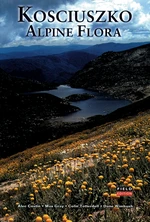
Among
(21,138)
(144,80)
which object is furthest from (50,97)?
(144,80)

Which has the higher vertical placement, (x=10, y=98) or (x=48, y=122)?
(x=10, y=98)

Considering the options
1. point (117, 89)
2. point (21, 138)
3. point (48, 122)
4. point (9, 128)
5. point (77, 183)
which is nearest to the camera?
point (77, 183)

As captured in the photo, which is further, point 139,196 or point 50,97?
point 50,97

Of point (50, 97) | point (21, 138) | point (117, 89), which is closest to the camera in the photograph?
point (21, 138)

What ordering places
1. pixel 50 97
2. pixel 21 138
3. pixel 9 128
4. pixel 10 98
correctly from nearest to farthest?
pixel 21 138, pixel 9 128, pixel 10 98, pixel 50 97

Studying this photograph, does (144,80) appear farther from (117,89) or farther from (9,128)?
(9,128)

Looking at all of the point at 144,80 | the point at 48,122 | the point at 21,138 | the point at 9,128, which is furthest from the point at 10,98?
the point at 144,80

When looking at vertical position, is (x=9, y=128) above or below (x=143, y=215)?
below

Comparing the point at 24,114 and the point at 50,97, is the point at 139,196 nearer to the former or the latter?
the point at 24,114

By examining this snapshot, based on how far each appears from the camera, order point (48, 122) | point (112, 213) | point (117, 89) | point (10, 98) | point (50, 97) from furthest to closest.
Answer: point (117, 89) → point (50, 97) → point (10, 98) → point (48, 122) → point (112, 213)
